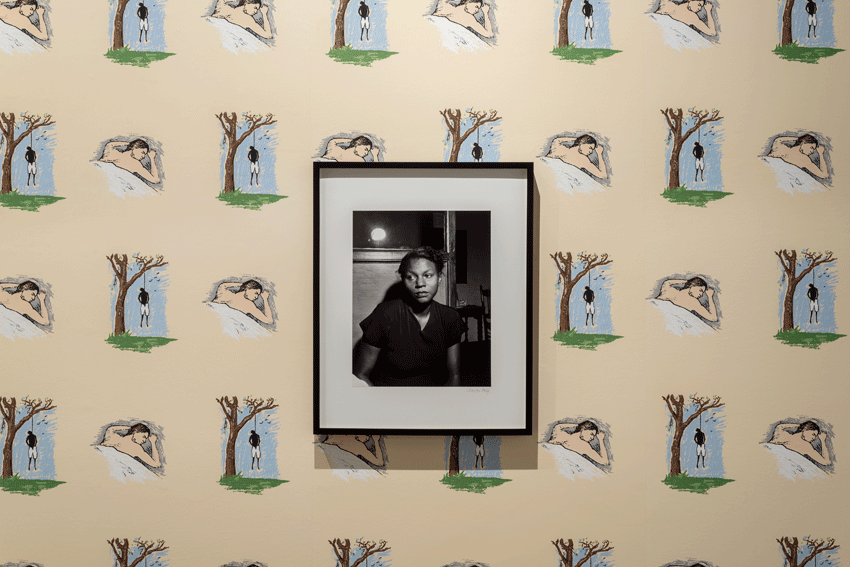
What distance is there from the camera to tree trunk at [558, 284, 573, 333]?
1.17 meters

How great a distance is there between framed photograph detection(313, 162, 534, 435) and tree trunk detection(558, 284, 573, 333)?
7cm

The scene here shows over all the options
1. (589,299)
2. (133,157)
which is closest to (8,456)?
(133,157)

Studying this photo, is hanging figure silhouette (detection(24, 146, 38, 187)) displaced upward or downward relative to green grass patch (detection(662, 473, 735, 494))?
upward

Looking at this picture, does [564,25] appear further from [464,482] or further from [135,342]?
[135,342]

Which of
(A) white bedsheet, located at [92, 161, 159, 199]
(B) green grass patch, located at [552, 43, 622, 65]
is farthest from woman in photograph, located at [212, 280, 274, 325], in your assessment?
(B) green grass patch, located at [552, 43, 622, 65]

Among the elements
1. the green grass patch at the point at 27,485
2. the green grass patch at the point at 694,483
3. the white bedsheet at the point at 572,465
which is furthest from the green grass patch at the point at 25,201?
the green grass patch at the point at 694,483

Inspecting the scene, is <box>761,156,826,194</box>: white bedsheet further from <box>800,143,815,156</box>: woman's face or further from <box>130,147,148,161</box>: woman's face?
<box>130,147,148,161</box>: woman's face

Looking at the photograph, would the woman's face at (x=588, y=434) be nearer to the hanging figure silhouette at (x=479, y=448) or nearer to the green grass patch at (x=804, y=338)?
the hanging figure silhouette at (x=479, y=448)

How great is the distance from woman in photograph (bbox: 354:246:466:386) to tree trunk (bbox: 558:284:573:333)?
0.18 meters

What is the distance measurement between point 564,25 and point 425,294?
0.55 metres

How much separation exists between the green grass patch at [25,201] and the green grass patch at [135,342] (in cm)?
27

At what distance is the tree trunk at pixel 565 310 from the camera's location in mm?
1166

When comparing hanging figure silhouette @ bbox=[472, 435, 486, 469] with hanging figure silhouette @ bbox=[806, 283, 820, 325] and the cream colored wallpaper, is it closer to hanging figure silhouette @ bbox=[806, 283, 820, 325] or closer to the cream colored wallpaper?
the cream colored wallpaper

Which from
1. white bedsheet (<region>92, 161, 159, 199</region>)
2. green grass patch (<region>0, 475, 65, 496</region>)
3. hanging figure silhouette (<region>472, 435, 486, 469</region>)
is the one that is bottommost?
green grass patch (<region>0, 475, 65, 496</region>)
